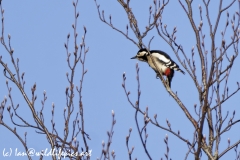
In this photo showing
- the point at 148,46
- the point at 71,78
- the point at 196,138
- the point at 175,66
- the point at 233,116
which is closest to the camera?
the point at 196,138

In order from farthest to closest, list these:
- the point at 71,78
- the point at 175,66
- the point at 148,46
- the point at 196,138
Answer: the point at 175,66, the point at 148,46, the point at 71,78, the point at 196,138

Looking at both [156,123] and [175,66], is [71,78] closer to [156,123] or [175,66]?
[156,123]

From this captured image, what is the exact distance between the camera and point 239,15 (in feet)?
15.2

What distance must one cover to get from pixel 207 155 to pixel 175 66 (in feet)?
15.8

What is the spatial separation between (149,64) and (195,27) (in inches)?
177

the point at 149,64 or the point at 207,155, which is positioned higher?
the point at 149,64

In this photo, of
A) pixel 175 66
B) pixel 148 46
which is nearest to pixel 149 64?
pixel 175 66

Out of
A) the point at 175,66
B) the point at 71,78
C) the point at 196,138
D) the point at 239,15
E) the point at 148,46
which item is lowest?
the point at 196,138

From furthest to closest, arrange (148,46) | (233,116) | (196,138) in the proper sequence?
1. (148,46)
2. (233,116)
3. (196,138)

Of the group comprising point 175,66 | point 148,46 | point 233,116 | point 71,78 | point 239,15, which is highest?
point 175,66

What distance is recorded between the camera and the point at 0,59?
4.80m

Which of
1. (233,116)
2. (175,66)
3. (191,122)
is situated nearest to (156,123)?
(191,122)

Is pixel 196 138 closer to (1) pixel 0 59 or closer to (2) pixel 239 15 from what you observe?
(2) pixel 239 15

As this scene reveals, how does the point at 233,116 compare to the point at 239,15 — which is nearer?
the point at 239,15
